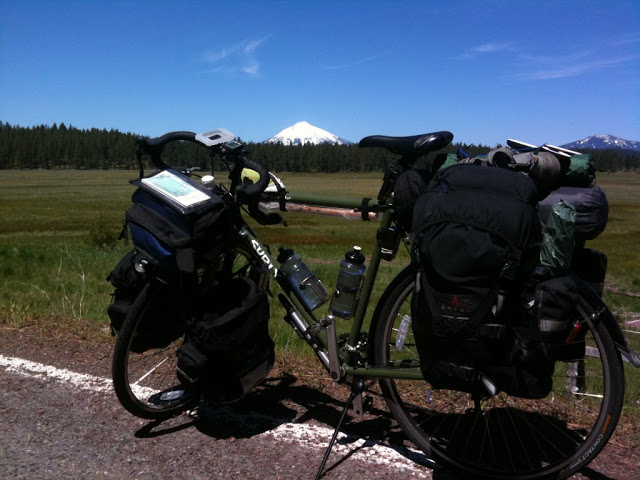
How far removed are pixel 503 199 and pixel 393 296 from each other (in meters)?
0.96

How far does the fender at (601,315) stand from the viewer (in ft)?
8.89

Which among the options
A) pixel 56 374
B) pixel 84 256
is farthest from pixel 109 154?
pixel 56 374

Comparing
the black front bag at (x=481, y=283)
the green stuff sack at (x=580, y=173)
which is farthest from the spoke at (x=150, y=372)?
the green stuff sack at (x=580, y=173)

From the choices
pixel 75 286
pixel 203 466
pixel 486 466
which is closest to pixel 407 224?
pixel 486 466

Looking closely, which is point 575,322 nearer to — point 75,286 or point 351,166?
point 75,286

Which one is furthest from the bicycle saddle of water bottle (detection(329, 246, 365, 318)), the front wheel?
the front wheel

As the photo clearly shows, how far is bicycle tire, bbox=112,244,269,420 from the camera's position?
3482 mm

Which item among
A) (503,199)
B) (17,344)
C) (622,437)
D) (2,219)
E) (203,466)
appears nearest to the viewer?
(503,199)

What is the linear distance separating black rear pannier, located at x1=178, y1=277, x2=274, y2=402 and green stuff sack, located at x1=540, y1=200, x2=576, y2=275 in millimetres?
1648

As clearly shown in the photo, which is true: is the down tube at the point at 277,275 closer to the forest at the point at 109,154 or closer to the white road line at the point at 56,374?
the white road line at the point at 56,374

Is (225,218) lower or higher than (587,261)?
higher

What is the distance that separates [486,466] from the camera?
120 inches

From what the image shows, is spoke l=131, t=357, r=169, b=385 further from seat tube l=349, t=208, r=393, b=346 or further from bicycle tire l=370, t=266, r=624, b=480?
bicycle tire l=370, t=266, r=624, b=480

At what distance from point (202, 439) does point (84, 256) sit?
11684 millimetres
